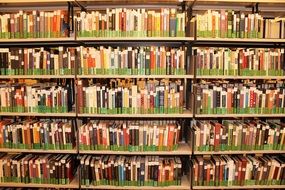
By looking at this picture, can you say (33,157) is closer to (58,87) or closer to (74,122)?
(74,122)

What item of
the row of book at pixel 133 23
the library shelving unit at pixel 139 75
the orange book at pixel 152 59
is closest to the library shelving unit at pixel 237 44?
the library shelving unit at pixel 139 75

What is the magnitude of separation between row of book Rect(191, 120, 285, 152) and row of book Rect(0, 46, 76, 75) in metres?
1.55

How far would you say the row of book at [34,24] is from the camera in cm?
277

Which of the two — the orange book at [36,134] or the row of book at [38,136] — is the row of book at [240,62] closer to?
the row of book at [38,136]

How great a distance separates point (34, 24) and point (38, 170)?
1.59 meters

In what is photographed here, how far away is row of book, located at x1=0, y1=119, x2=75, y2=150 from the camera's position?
2.85 m

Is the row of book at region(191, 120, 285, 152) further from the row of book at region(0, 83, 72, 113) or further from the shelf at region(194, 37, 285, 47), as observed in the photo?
the row of book at region(0, 83, 72, 113)

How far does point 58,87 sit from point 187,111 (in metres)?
1.45

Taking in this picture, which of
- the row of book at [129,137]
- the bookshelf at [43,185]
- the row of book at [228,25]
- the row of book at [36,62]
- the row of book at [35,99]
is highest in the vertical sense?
the row of book at [228,25]

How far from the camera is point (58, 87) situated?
2867 millimetres

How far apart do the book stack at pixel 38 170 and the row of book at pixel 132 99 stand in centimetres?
64

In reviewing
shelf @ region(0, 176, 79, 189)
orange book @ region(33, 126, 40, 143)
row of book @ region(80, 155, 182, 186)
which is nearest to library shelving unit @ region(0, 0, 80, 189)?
shelf @ region(0, 176, 79, 189)

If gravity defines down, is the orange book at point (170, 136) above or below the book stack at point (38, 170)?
above

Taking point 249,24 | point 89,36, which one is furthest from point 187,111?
point 89,36
